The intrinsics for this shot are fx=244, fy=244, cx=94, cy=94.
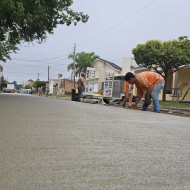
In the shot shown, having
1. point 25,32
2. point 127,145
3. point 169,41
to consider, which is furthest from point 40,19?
point 169,41

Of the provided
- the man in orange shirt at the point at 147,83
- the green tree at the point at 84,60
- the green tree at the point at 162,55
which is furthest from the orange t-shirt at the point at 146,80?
the green tree at the point at 84,60

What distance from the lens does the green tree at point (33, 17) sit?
912 cm

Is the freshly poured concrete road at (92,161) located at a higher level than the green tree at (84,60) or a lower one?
lower

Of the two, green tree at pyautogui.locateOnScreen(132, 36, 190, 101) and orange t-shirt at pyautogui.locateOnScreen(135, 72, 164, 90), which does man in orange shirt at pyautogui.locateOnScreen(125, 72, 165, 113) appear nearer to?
orange t-shirt at pyautogui.locateOnScreen(135, 72, 164, 90)

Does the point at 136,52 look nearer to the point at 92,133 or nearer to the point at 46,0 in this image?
the point at 46,0

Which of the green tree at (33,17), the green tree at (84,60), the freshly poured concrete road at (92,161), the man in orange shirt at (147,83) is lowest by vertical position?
the freshly poured concrete road at (92,161)

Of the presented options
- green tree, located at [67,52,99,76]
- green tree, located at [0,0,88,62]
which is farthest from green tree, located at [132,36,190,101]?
green tree, located at [67,52,99,76]

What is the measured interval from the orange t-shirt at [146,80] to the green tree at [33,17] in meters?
4.90

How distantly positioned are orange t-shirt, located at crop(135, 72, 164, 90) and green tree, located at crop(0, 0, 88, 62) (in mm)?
4899

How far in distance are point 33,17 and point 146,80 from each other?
5829mm

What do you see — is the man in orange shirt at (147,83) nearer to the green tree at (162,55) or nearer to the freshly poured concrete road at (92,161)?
the freshly poured concrete road at (92,161)

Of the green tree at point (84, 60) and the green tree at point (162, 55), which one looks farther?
the green tree at point (84, 60)

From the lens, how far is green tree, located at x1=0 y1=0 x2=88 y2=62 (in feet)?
29.9

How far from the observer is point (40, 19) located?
448 inches
